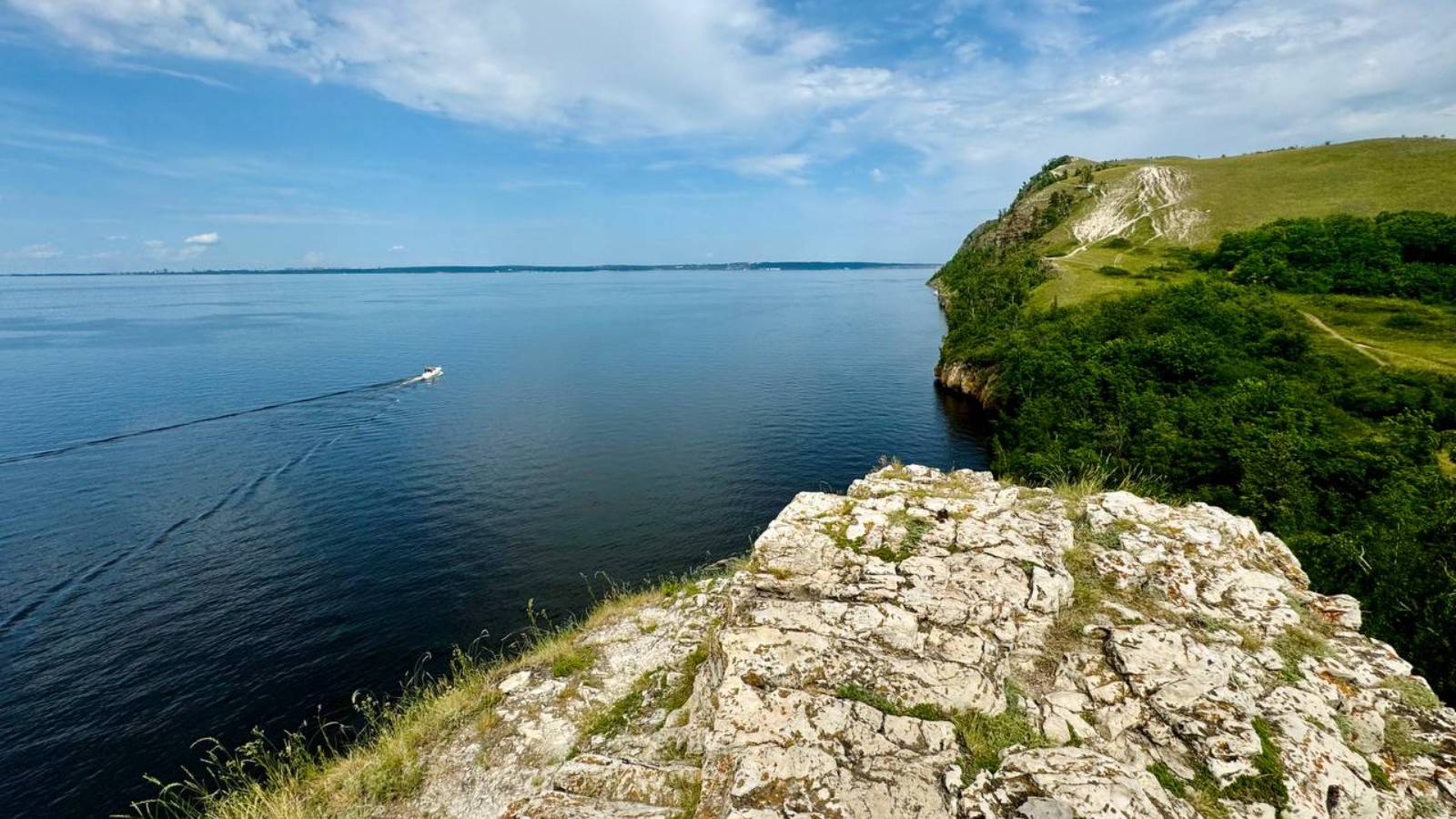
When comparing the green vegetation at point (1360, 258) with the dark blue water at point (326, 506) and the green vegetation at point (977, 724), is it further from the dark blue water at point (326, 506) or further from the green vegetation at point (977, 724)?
the green vegetation at point (977, 724)

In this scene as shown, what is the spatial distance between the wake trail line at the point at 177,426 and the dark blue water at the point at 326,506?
410 millimetres

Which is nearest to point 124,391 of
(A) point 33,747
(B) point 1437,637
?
(A) point 33,747

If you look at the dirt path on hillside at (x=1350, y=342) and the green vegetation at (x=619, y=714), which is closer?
the green vegetation at (x=619, y=714)

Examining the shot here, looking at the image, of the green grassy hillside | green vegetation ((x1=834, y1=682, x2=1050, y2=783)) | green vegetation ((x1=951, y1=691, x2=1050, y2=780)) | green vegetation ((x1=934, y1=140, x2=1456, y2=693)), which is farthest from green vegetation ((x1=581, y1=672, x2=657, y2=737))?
the green grassy hillside

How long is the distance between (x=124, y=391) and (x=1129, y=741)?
9519 cm

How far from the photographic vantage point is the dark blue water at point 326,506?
23.6 meters

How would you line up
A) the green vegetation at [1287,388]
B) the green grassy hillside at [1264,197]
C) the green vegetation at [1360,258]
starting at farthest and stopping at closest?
the green grassy hillside at [1264,197]
the green vegetation at [1360,258]
the green vegetation at [1287,388]

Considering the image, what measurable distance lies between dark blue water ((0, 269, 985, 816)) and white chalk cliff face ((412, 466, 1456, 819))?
599 inches

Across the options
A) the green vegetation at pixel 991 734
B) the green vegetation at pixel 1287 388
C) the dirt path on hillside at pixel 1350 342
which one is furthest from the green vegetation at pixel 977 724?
the dirt path on hillside at pixel 1350 342

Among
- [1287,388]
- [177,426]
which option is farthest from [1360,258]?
[177,426]

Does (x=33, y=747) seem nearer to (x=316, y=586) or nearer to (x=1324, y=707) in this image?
(x=316, y=586)

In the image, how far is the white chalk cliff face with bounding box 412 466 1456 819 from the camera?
9.92 metres

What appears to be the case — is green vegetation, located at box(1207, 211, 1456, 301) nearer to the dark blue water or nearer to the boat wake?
the dark blue water

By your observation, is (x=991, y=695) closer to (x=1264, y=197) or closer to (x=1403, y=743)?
(x=1403, y=743)
